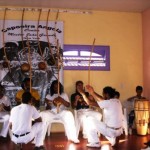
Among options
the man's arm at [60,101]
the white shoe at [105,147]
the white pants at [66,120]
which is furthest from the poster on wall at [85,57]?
the white shoe at [105,147]

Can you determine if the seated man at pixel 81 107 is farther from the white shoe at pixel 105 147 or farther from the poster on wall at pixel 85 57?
the white shoe at pixel 105 147

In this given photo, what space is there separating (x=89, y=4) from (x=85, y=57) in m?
1.23

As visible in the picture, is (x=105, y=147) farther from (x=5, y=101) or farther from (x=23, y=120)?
(x=5, y=101)

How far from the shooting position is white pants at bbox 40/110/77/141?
6445 millimetres

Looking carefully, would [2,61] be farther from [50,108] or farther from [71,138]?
[71,138]

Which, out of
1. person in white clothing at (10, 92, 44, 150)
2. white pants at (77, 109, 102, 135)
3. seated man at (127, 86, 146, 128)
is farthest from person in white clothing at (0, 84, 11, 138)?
seated man at (127, 86, 146, 128)

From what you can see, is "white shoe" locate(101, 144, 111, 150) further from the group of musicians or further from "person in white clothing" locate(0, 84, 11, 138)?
"person in white clothing" locate(0, 84, 11, 138)

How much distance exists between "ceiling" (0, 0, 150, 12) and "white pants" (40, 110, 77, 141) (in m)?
2.42

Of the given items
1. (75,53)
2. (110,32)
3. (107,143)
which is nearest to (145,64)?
(110,32)

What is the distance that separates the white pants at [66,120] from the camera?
6445mm

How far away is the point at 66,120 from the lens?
6543 mm

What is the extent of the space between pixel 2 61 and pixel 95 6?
2449 mm

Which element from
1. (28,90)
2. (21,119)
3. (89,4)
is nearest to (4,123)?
(28,90)

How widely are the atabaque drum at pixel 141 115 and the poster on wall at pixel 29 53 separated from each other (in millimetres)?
1849
